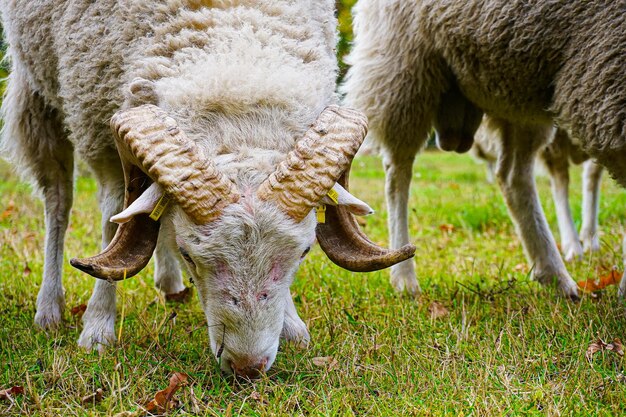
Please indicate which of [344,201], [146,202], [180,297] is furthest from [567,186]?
[146,202]

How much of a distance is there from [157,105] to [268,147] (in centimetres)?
49

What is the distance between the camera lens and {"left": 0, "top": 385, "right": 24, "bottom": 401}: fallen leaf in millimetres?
2745

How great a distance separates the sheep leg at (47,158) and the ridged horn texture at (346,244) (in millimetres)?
1693

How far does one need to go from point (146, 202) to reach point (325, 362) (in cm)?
100

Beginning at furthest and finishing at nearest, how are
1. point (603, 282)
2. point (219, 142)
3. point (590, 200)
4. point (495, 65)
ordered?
point (590, 200)
point (603, 282)
point (495, 65)
point (219, 142)

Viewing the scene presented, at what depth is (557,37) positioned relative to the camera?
11.8 ft

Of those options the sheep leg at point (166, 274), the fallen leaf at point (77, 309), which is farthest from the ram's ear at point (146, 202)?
the sheep leg at point (166, 274)

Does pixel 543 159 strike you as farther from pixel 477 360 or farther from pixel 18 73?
pixel 18 73

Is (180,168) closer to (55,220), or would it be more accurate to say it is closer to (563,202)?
(55,220)

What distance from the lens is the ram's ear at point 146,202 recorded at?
285cm

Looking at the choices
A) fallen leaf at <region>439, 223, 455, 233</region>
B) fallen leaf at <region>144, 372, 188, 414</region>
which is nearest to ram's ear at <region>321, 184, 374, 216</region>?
fallen leaf at <region>144, 372, 188, 414</region>

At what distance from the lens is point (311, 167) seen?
8.98 ft

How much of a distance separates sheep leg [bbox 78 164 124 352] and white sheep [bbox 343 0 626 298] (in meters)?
1.79

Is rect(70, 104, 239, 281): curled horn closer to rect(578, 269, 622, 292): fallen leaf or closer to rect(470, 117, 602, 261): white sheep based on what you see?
rect(578, 269, 622, 292): fallen leaf
